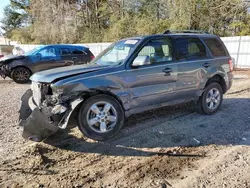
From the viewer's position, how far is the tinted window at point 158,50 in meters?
4.35

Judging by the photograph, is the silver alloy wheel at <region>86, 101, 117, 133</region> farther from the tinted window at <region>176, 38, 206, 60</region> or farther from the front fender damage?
the tinted window at <region>176, 38, 206, 60</region>

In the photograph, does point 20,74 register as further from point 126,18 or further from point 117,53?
point 126,18

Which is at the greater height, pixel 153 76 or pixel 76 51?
pixel 76 51

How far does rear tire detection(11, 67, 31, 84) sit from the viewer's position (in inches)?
389

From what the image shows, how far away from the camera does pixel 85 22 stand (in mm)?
27391

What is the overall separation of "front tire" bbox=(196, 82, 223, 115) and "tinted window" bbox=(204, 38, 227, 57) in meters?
0.75

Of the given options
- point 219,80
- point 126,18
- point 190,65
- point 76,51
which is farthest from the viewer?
point 126,18

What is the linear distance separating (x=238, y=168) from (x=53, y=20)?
27.4 metres

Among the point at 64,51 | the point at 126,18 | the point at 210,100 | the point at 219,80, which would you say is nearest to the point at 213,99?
the point at 210,100

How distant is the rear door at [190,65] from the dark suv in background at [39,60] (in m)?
7.15

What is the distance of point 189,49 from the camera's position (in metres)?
4.84

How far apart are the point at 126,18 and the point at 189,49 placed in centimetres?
1711

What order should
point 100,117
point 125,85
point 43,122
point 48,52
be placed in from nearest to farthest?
1. point 43,122
2. point 100,117
3. point 125,85
4. point 48,52

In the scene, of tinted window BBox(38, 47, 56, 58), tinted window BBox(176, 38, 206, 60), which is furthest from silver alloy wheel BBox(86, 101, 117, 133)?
tinted window BBox(38, 47, 56, 58)
